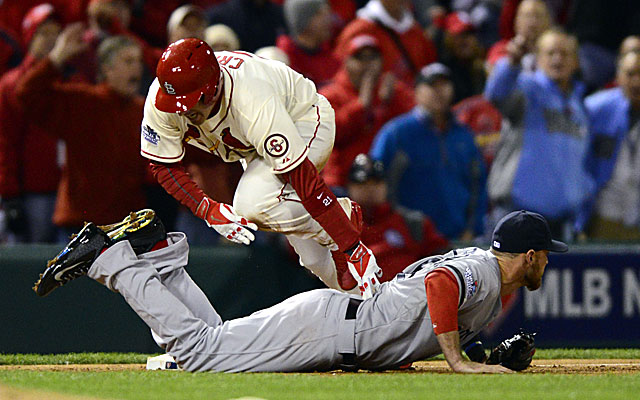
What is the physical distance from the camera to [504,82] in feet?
27.8

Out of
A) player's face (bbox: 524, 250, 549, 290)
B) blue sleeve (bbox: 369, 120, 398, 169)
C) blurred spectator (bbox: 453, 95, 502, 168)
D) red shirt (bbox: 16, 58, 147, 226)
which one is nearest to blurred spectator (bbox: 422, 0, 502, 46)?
blurred spectator (bbox: 453, 95, 502, 168)

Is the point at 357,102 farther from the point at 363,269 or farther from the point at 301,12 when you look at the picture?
the point at 363,269

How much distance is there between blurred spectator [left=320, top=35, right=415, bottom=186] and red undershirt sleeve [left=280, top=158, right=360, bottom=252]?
7.78 feet

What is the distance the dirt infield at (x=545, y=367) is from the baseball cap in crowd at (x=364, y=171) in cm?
156

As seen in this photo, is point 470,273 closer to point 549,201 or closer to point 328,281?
point 328,281

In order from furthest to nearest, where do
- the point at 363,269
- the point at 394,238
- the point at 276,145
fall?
the point at 394,238 < the point at 363,269 < the point at 276,145

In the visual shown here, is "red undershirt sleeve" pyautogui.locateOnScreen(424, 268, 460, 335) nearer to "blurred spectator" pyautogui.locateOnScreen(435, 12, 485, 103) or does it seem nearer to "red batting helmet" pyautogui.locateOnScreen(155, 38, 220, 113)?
"red batting helmet" pyautogui.locateOnScreen(155, 38, 220, 113)

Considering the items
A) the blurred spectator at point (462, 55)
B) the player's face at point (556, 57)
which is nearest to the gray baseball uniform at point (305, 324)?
the player's face at point (556, 57)

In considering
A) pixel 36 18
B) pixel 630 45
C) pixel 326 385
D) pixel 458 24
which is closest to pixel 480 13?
pixel 458 24

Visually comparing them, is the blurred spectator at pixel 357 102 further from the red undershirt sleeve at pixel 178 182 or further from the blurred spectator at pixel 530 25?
the red undershirt sleeve at pixel 178 182

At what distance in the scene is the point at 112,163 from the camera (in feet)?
26.3

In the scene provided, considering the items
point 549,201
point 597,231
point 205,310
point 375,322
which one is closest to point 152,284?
point 205,310

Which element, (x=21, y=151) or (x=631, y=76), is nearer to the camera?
(x=21, y=151)

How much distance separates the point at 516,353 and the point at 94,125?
397 cm
